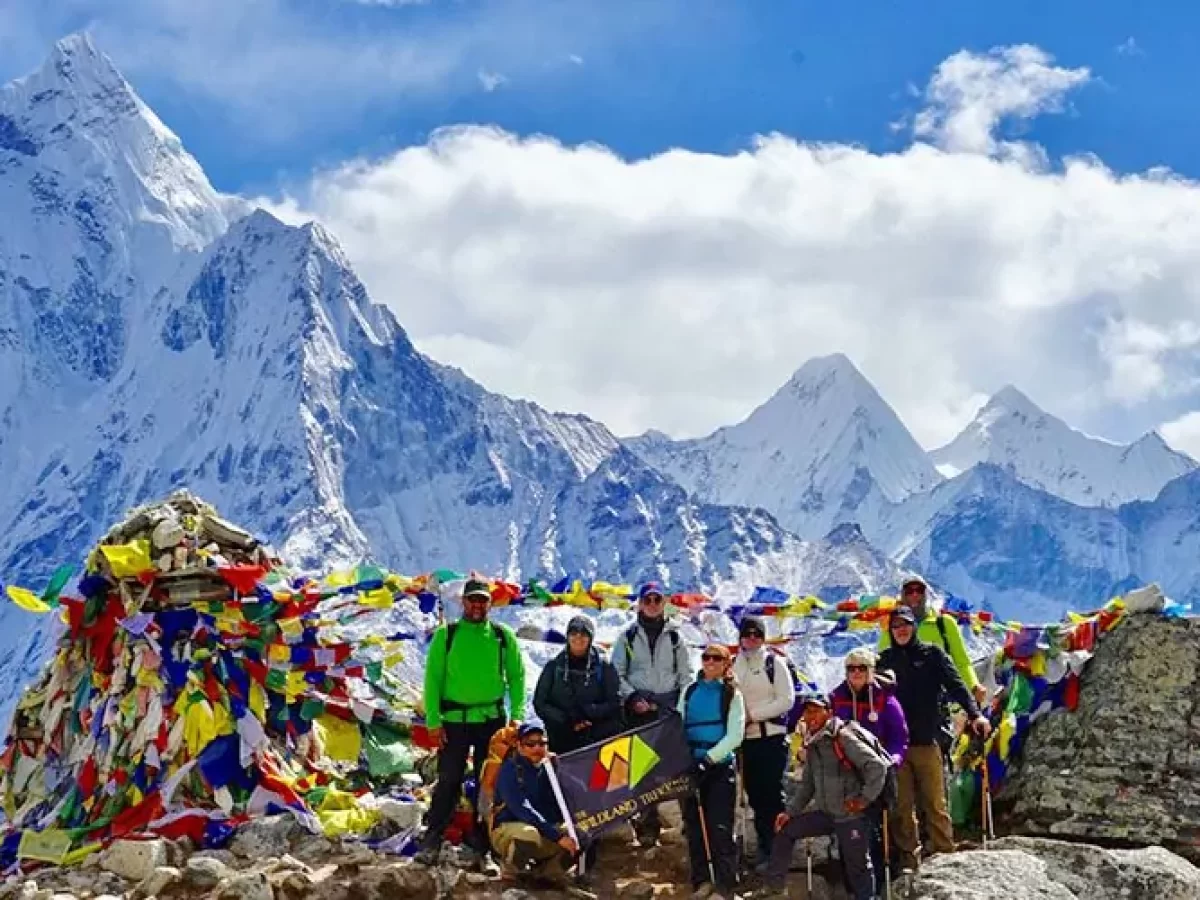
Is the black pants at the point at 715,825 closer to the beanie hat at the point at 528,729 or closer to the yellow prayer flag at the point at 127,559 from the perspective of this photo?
the beanie hat at the point at 528,729

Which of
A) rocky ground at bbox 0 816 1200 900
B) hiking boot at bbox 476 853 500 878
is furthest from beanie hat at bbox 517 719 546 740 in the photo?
rocky ground at bbox 0 816 1200 900

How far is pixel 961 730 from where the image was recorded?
16.1 m

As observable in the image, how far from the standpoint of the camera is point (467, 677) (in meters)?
14.0

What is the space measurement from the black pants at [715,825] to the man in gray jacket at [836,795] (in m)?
0.39

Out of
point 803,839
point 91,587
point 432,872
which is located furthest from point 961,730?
point 91,587

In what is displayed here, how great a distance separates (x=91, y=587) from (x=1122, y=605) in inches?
401

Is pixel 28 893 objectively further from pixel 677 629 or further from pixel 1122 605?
pixel 1122 605

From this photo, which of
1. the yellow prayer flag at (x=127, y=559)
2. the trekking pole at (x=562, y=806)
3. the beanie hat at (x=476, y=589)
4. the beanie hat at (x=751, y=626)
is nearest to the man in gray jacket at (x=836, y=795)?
the beanie hat at (x=751, y=626)

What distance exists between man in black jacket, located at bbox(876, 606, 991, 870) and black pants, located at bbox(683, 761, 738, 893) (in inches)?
52.9

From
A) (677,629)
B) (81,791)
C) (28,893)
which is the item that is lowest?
(28,893)

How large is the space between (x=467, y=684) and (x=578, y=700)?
3.11 ft

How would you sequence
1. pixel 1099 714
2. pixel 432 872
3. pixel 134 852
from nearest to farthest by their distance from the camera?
pixel 432 872 < pixel 134 852 < pixel 1099 714

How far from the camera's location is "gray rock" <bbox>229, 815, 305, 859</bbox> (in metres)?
14.4

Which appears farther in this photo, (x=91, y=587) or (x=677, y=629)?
(x=91, y=587)
